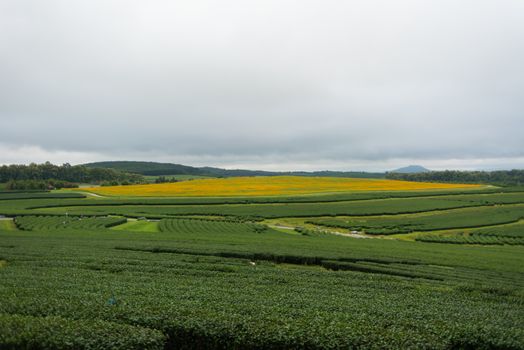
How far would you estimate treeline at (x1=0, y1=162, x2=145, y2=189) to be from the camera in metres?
130

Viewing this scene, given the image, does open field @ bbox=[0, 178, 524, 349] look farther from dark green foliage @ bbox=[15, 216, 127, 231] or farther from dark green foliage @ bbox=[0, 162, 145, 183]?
dark green foliage @ bbox=[0, 162, 145, 183]

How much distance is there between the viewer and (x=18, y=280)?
47.0 ft

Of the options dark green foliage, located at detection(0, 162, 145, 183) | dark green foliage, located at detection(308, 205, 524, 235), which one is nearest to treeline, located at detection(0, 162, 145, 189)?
dark green foliage, located at detection(0, 162, 145, 183)

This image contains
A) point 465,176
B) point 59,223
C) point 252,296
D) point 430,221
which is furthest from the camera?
point 465,176

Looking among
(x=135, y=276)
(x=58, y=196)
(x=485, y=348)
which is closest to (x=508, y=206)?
(x=485, y=348)

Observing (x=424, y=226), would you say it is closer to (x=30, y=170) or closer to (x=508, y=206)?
(x=508, y=206)

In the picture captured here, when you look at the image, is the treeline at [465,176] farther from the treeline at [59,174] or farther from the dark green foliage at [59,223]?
the dark green foliage at [59,223]

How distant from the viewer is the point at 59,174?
141 meters

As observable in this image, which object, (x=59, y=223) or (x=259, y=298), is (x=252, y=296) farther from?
(x=59, y=223)

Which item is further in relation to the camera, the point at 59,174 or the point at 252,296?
the point at 59,174

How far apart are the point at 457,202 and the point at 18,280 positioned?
73.2 meters

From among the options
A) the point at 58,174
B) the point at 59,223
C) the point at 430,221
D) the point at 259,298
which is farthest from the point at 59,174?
the point at 259,298

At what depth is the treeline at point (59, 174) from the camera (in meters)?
130

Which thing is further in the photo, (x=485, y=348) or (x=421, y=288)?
(x=421, y=288)
